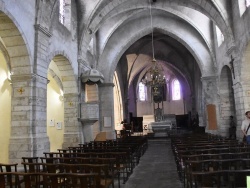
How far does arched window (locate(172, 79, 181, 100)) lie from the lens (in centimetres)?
3206

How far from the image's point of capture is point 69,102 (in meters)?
12.5

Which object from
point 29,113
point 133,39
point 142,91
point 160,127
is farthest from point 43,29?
point 142,91

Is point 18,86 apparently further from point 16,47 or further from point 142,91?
point 142,91

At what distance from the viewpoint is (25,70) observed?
845cm

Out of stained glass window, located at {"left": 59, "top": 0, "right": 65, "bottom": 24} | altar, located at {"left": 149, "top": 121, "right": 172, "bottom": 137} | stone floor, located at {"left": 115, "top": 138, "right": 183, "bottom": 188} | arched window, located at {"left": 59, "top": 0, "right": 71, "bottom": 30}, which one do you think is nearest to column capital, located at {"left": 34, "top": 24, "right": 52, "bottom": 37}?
stained glass window, located at {"left": 59, "top": 0, "right": 65, "bottom": 24}

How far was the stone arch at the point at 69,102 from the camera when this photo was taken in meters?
12.1

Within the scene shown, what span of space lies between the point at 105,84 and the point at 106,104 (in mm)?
1457

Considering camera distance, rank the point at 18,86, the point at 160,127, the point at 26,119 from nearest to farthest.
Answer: the point at 26,119, the point at 18,86, the point at 160,127

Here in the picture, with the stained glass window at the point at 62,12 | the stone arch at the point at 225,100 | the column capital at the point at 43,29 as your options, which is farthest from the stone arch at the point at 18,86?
the stone arch at the point at 225,100

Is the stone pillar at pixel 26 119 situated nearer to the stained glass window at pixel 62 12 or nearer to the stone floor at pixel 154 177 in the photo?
the stone floor at pixel 154 177

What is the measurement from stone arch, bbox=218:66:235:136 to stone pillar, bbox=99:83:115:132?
729cm

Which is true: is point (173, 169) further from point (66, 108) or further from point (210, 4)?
point (210, 4)

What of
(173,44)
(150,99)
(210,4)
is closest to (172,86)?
(150,99)

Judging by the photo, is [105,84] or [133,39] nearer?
[105,84]
